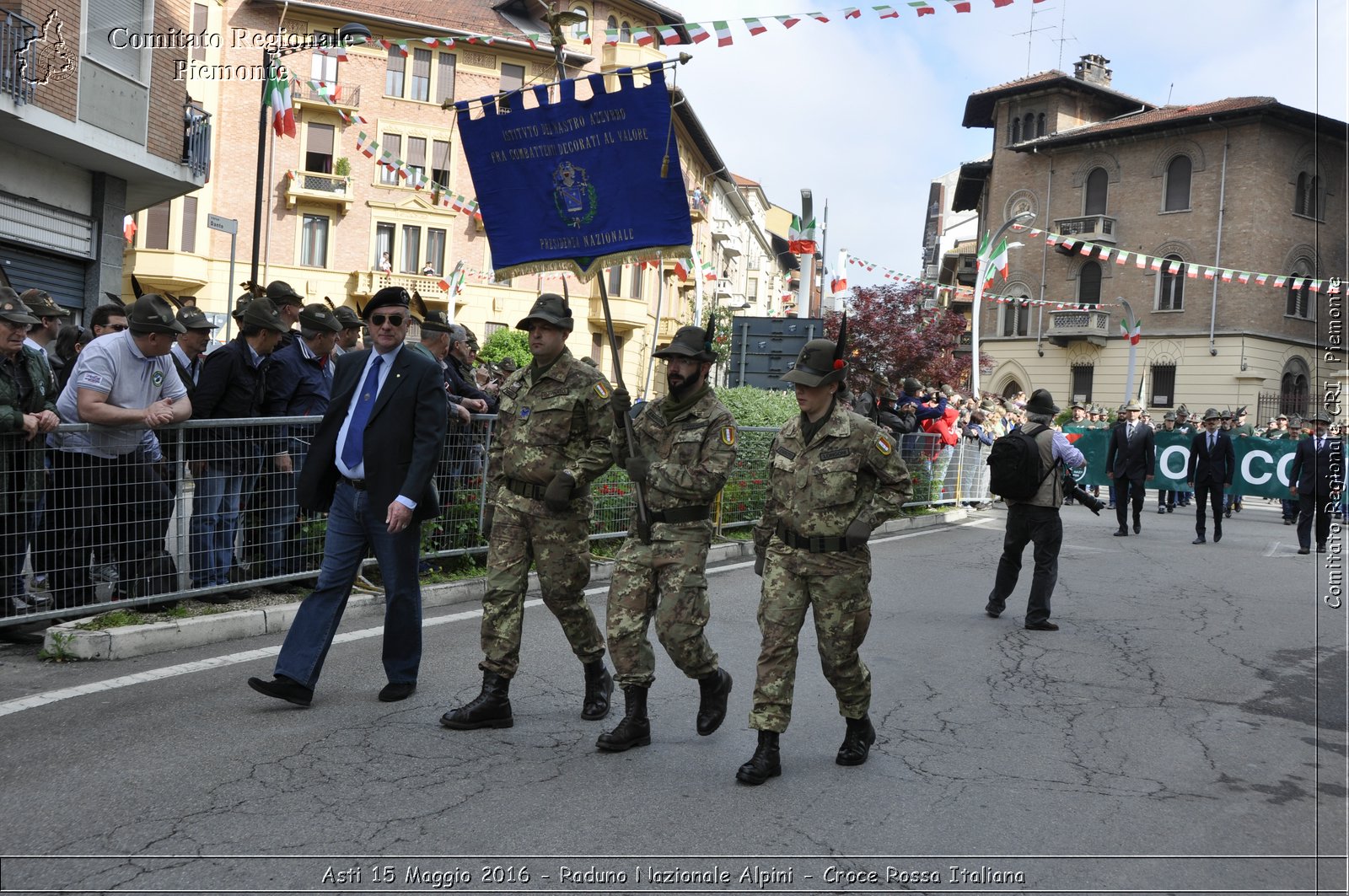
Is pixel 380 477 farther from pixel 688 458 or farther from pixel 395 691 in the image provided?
pixel 688 458

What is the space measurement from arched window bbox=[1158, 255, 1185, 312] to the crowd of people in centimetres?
4569

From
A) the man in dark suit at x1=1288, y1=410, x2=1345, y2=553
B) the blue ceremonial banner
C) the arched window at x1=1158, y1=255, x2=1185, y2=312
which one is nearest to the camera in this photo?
the blue ceremonial banner

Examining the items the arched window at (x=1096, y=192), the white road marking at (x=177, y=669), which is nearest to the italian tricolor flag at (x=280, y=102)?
the white road marking at (x=177, y=669)

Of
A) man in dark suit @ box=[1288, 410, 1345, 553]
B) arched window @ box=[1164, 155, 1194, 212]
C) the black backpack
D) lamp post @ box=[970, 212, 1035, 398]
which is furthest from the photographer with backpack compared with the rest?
arched window @ box=[1164, 155, 1194, 212]

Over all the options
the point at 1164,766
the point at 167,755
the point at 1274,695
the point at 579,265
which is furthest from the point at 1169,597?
the point at 167,755

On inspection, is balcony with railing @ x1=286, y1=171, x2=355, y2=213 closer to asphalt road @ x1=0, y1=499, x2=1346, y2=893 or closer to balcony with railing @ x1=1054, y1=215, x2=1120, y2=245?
balcony with railing @ x1=1054, y1=215, x2=1120, y2=245

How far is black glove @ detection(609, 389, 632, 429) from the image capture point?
5.35 meters

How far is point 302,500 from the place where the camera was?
5824 millimetres

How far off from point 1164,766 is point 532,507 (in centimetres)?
318

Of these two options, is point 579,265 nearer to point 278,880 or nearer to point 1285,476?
point 278,880

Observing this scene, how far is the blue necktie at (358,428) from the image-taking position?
5758 mm

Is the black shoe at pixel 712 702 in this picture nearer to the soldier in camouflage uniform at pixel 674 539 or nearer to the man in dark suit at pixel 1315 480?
the soldier in camouflage uniform at pixel 674 539

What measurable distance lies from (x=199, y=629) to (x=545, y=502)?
2.66 m

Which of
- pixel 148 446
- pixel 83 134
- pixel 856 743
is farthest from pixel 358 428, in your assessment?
pixel 83 134
